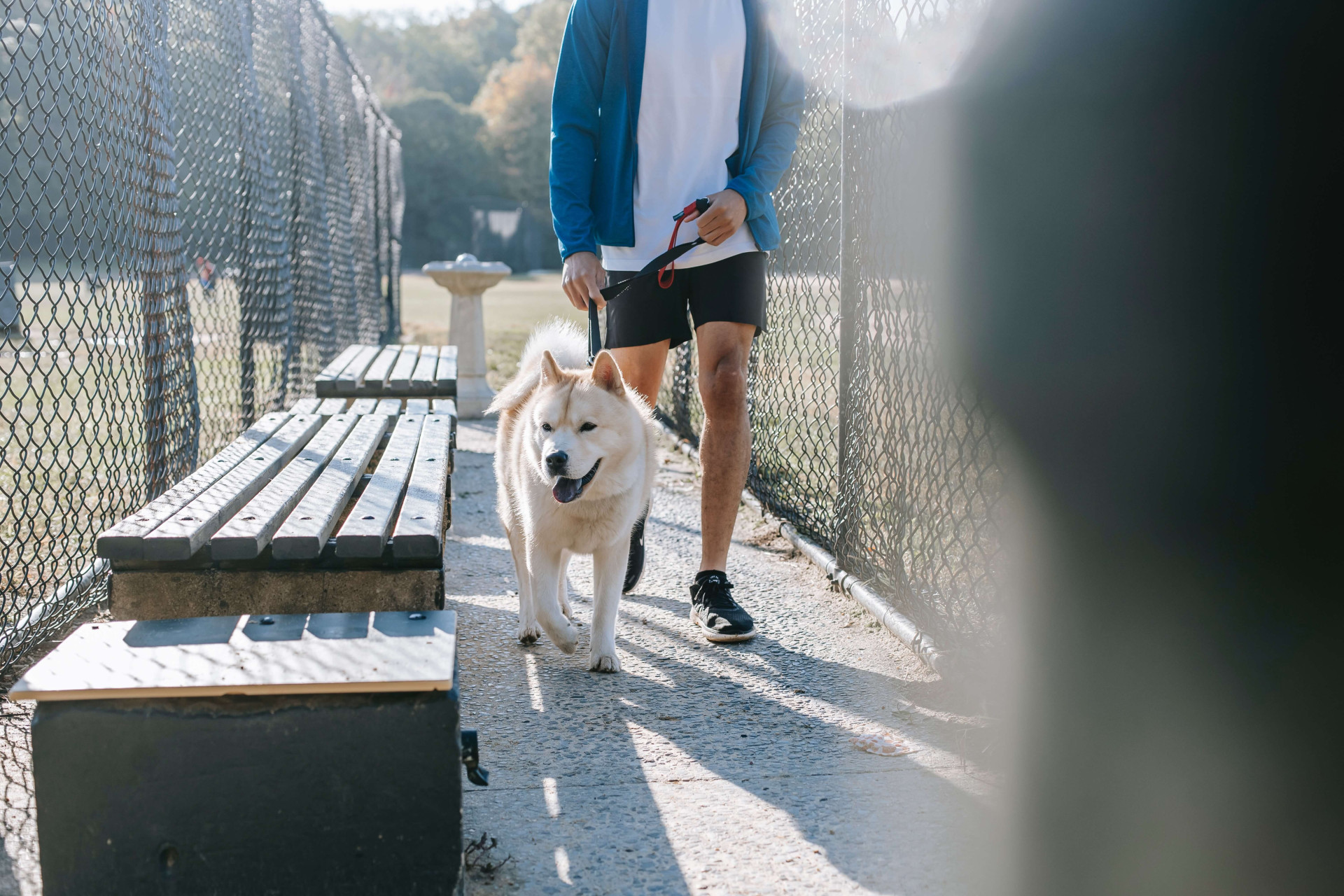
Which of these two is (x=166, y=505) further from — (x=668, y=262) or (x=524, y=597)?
(x=668, y=262)

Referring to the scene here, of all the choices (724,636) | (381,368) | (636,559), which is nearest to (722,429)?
(636,559)

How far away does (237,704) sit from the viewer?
1501 mm

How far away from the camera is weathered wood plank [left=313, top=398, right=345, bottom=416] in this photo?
4.01 m

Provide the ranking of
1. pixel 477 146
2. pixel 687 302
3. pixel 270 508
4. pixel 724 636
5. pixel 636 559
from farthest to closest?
pixel 477 146 < pixel 636 559 < pixel 687 302 < pixel 724 636 < pixel 270 508

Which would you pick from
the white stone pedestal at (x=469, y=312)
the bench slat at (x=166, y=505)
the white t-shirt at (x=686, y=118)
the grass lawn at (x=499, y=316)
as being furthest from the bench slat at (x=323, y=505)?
the white stone pedestal at (x=469, y=312)

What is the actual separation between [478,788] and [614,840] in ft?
1.29

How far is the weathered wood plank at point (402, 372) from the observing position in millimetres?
4996

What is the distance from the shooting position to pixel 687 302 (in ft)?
11.1

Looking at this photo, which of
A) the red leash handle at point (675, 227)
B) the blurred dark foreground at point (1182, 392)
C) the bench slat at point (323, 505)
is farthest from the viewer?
the red leash handle at point (675, 227)

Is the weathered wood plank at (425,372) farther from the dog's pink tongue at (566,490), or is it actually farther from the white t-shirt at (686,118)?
the dog's pink tongue at (566,490)

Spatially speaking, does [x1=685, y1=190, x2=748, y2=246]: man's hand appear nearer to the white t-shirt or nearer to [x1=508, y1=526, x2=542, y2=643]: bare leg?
the white t-shirt

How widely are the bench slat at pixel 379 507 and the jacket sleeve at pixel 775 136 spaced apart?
1.36m

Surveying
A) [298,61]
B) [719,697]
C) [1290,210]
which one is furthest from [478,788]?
[298,61]

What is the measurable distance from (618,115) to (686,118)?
229 mm
